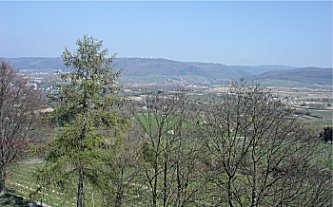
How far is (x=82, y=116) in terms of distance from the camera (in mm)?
14461

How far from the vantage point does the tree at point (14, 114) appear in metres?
23.2

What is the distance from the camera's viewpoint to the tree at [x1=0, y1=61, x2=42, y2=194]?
2320 cm

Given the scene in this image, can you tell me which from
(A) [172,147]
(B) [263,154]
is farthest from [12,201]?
(B) [263,154]

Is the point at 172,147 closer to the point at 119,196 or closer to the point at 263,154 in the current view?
the point at 119,196

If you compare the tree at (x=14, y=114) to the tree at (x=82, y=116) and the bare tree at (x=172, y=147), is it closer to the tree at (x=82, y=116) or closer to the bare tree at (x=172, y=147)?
the tree at (x=82, y=116)

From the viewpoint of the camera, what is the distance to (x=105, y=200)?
634 inches

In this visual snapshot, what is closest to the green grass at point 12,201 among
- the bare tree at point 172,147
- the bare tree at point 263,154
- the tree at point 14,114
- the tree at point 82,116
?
the tree at point 14,114

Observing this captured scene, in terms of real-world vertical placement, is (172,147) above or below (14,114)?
below

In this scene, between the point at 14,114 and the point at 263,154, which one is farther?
the point at 14,114

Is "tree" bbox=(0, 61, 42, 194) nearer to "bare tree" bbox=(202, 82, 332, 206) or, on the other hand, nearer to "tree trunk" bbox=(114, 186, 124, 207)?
"tree trunk" bbox=(114, 186, 124, 207)

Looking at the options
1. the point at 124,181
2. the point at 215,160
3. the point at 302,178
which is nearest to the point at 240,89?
the point at 215,160

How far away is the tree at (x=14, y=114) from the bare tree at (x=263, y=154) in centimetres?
1423

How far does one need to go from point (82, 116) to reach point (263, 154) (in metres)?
6.85

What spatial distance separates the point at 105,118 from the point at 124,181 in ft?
10.4
